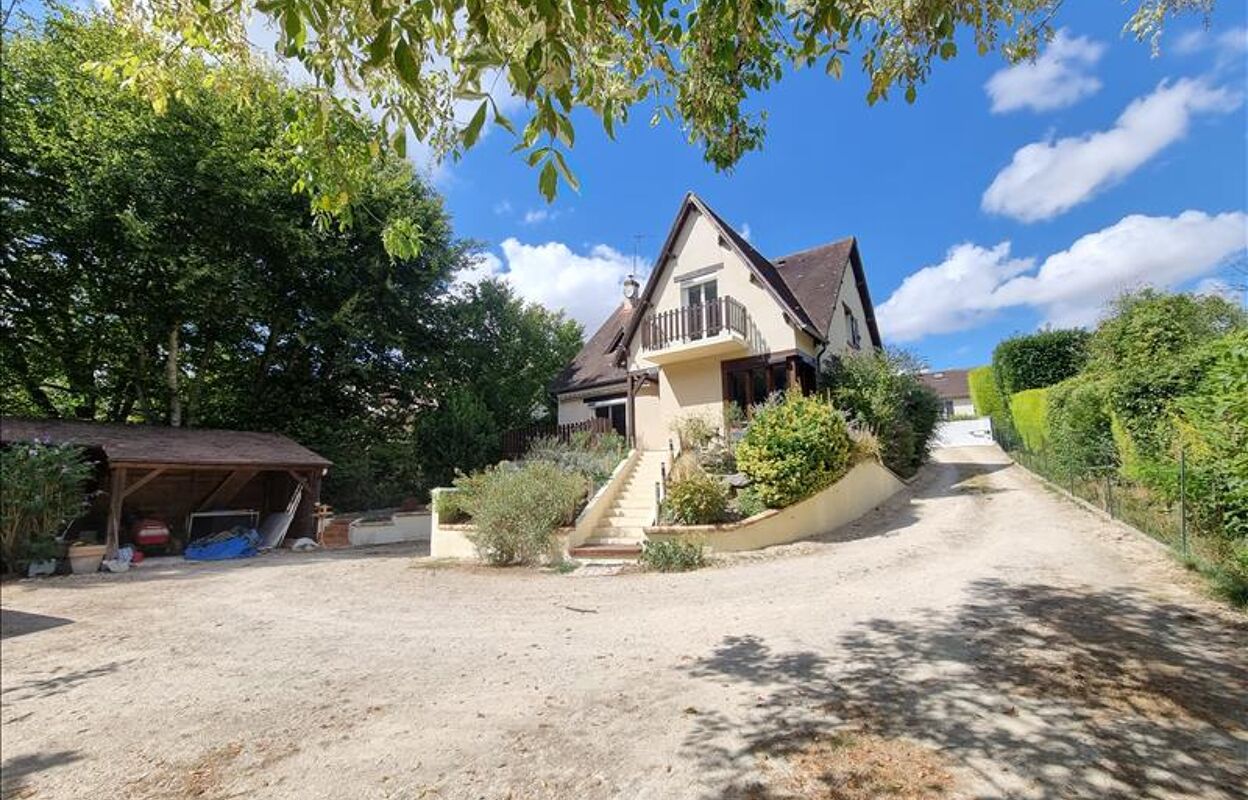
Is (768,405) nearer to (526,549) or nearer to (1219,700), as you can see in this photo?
(526,549)

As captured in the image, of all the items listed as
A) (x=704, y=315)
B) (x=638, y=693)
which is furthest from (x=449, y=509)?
(x=704, y=315)

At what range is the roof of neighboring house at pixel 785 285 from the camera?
1586cm

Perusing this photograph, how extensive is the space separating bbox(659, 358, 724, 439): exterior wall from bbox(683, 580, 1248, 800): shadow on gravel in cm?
1107

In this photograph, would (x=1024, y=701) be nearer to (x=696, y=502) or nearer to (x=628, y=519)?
(x=696, y=502)

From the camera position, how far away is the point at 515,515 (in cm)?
923

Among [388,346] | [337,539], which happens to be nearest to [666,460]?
[337,539]

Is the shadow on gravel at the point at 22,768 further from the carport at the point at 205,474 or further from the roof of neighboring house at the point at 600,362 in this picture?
the roof of neighboring house at the point at 600,362

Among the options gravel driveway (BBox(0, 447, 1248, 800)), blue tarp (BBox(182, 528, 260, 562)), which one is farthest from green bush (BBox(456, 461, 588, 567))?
blue tarp (BBox(182, 528, 260, 562))

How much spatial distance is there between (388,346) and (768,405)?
12.1m

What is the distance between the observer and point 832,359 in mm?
15711

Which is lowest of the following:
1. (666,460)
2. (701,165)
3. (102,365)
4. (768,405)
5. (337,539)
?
(337,539)

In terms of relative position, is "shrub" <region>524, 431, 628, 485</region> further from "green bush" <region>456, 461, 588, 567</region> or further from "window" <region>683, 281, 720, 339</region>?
"window" <region>683, 281, 720, 339</region>

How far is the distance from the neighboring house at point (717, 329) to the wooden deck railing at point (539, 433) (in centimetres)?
93

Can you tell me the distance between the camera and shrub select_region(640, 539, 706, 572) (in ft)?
27.1
